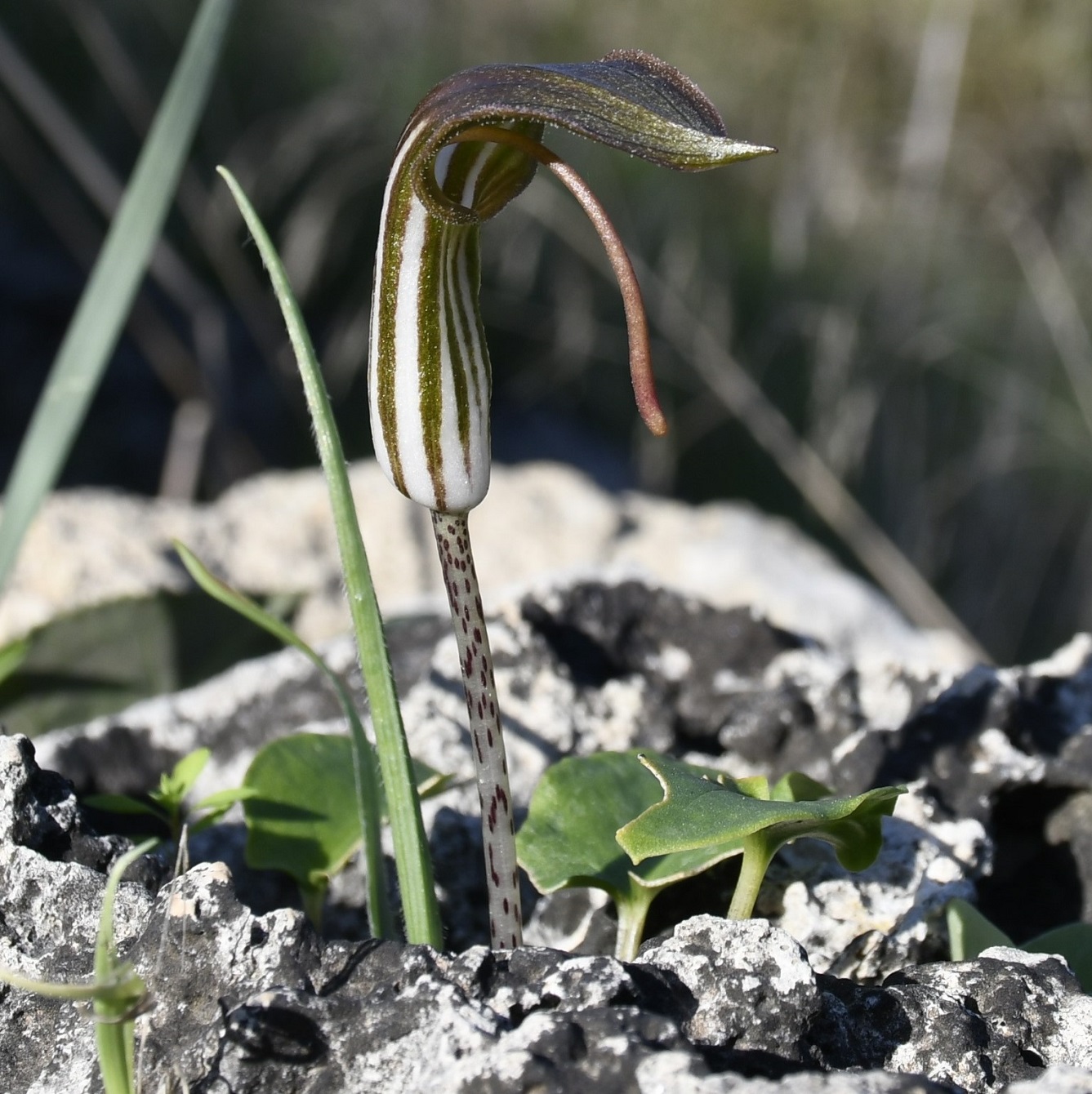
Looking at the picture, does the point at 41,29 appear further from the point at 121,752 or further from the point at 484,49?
the point at 121,752

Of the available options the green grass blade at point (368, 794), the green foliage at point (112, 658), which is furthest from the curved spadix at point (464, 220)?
the green foliage at point (112, 658)

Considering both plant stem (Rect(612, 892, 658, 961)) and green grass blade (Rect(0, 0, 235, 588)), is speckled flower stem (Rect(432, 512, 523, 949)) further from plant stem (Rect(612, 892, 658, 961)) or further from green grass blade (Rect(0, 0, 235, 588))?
green grass blade (Rect(0, 0, 235, 588))

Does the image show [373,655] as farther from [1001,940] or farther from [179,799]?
[1001,940]

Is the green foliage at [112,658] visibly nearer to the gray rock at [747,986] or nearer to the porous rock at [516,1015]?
the porous rock at [516,1015]

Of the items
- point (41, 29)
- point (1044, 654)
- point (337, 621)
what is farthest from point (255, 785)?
point (41, 29)

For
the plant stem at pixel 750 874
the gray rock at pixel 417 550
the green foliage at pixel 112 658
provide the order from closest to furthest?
the plant stem at pixel 750 874 < the green foliage at pixel 112 658 < the gray rock at pixel 417 550
